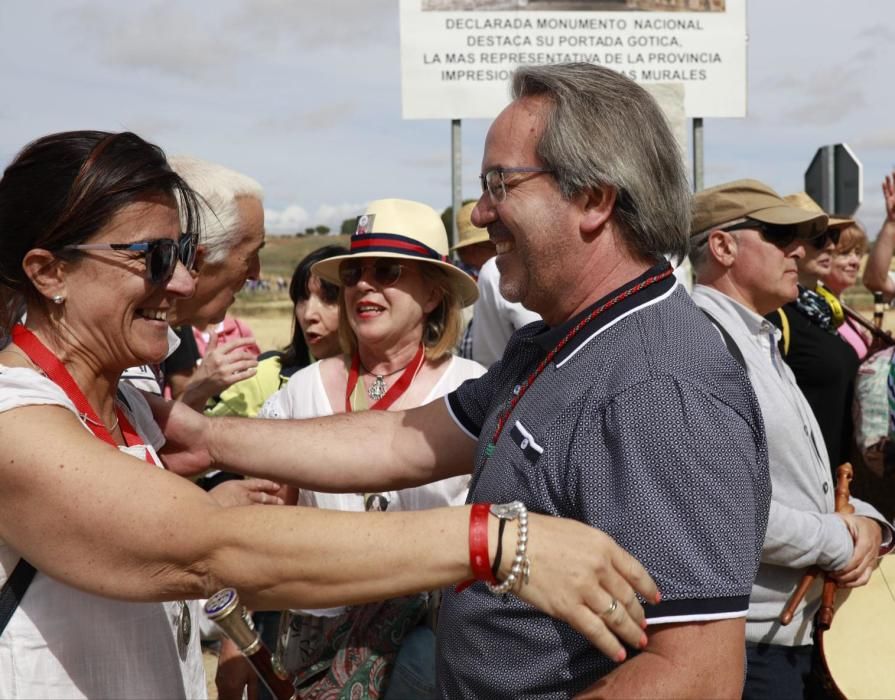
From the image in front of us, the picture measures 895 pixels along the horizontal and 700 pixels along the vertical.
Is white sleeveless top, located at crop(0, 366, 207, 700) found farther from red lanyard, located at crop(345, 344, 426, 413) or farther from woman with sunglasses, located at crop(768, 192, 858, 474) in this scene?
woman with sunglasses, located at crop(768, 192, 858, 474)

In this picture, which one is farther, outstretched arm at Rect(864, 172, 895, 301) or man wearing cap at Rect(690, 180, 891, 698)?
outstretched arm at Rect(864, 172, 895, 301)

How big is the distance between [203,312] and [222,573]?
222 cm

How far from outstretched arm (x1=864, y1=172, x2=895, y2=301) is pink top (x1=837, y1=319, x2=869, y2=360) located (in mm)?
1542

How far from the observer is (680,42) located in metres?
8.77

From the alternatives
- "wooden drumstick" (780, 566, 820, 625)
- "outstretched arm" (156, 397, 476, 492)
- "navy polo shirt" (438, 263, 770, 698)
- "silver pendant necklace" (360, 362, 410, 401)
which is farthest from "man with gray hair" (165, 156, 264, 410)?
"wooden drumstick" (780, 566, 820, 625)

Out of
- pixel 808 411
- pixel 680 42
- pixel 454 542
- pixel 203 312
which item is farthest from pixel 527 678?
pixel 680 42

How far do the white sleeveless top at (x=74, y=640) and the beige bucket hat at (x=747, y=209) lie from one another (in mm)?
2634

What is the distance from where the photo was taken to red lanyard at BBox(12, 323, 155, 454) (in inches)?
79.7

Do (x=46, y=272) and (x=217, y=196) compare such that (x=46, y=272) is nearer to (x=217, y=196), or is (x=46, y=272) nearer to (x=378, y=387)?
(x=217, y=196)

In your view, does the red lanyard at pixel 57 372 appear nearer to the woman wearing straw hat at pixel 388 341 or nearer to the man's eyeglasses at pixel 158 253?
the man's eyeglasses at pixel 158 253

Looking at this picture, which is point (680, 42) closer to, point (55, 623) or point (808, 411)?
point (808, 411)

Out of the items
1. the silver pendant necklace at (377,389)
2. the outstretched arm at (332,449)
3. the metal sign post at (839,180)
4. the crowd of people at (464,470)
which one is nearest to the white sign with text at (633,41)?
the metal sign post at (839,180)

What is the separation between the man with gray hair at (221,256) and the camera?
3572 millimetres

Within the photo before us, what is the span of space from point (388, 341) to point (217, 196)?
2.78 feet
